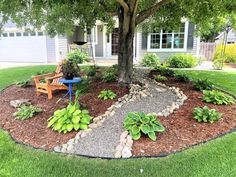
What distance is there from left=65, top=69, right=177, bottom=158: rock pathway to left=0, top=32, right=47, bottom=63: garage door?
42.8 ft

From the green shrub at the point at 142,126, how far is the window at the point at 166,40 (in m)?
11.5

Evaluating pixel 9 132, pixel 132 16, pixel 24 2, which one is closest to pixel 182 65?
pixel 132 16

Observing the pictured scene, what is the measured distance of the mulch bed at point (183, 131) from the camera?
3892 millimetres

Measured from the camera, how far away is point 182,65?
43.7 ft

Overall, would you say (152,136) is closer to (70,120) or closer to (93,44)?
(70,120)

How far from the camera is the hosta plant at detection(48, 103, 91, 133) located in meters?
4.47

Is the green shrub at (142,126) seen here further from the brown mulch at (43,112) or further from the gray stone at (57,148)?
the gray stone at (57,148)

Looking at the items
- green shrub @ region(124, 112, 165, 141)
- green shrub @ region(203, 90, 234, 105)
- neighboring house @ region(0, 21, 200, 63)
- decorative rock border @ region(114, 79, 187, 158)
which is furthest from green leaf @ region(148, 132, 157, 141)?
neighboring house @ region(0, 21, 200, 63)

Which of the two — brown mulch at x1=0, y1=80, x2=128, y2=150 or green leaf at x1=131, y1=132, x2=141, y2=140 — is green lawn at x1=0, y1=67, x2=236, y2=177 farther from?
green leaf at x1=131, y1=132, x2=141, y2=140

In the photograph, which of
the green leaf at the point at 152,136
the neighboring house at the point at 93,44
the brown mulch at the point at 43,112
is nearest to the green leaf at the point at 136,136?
the green leaf at the point at 152,136

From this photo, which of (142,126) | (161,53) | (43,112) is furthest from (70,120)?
(161,53)

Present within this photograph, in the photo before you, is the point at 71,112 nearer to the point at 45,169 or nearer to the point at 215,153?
the point at 45,169

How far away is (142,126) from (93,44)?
1415cm

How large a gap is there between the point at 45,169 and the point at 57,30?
25.1 ft
